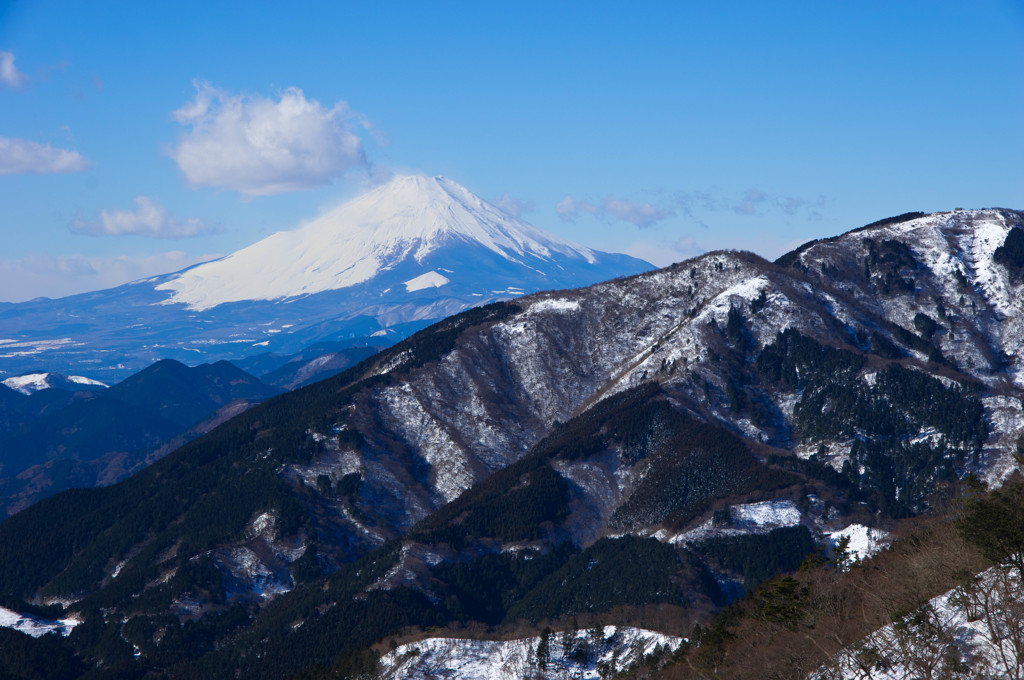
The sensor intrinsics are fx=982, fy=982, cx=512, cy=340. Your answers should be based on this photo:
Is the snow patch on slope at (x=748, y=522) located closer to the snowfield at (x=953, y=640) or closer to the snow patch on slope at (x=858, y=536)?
the snow patch on slope at (x=858, y=536)

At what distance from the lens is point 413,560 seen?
601 feet

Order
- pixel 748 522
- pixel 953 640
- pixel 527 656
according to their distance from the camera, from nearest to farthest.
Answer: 1. pixel 953 640
2. pixel 527 656
3. pixel 748 522

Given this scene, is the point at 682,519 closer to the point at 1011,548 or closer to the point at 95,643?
the point at 95,643

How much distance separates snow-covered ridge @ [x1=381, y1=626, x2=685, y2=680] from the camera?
122562 millimetres

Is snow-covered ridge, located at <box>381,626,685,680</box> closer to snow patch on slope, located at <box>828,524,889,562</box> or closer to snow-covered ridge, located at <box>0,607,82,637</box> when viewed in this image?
snow patch on slope, located at <box>828,524,889,562</box>

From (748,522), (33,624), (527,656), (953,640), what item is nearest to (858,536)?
(748,522)

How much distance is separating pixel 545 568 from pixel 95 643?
268 ft

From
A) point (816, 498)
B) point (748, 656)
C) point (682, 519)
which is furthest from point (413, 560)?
point (748, 656)

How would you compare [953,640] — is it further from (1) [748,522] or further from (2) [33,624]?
(2) [33,624]

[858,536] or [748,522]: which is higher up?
[858,536]

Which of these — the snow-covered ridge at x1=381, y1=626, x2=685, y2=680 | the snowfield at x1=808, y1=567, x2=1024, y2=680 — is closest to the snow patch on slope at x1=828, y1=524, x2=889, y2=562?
the snow-covered ridge at x1=381, y1=626, x2=685, y2=680

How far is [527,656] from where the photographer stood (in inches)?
4929

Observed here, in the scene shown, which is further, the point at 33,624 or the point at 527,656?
the point at 33,624

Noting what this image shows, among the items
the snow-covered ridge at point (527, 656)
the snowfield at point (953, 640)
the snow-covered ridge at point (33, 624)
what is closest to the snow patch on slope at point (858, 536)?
the snow-covered ridge at point (527, 656)
